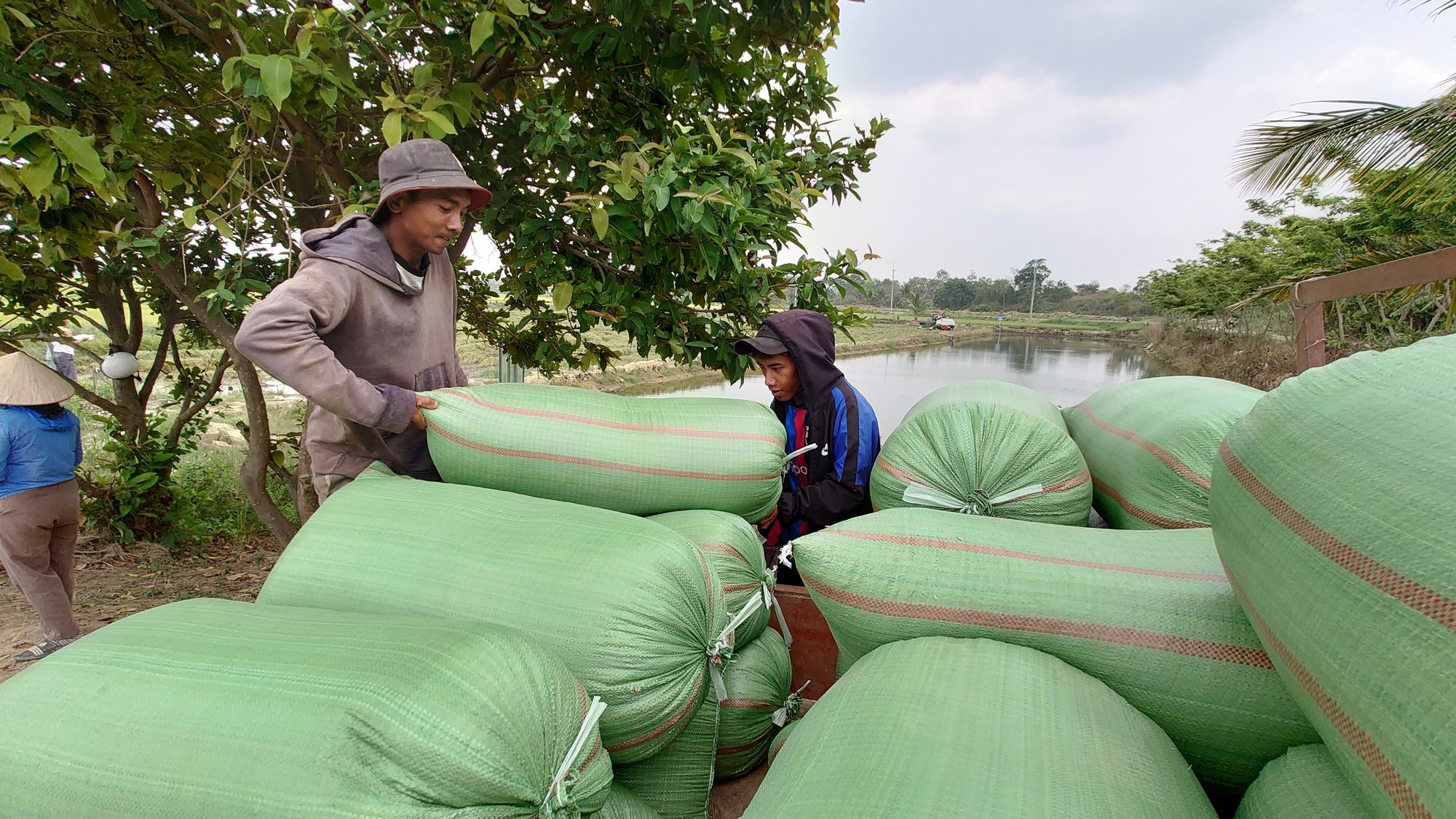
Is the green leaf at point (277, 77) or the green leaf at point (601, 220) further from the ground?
the green leaf at point (277, 77)

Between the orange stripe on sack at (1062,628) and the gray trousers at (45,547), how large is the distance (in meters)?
3.78

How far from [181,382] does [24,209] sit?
3036mm

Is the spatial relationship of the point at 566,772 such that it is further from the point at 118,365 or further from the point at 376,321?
the point at 118,365

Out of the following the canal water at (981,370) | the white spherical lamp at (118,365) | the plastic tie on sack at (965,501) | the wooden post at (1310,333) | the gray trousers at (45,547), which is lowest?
the canal water at (981,370)

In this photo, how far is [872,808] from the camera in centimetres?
75

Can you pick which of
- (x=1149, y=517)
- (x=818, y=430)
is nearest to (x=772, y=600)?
(x=818, y=430)

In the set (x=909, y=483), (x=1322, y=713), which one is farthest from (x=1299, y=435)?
(x=909, y=483)

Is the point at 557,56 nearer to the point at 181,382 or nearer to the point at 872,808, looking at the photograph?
the point at 872,808

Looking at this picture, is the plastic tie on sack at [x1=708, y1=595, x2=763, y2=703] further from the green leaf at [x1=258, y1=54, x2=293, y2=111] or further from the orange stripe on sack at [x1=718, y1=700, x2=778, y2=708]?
the green leaf at [x1=258, y1=54, x2=293, y2=111]

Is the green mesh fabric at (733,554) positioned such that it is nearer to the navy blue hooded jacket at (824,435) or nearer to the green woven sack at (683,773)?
the green woven sack at (683,773)

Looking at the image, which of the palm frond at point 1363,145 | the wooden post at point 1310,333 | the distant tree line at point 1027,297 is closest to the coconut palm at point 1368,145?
the palm frond at point 1363,145

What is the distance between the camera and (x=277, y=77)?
158cm

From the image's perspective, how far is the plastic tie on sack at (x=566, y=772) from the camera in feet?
2.83

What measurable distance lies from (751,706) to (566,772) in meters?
0.65
